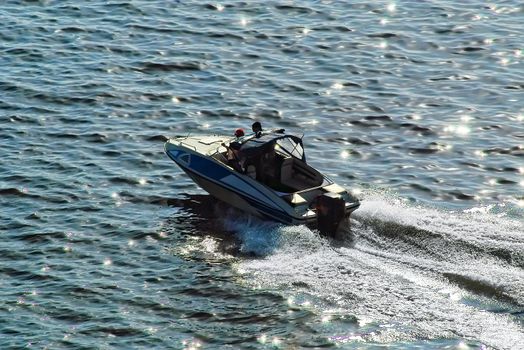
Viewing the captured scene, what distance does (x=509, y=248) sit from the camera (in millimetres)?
31531

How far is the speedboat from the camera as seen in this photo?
3375 cm

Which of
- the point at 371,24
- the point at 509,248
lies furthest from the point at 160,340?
the point at 371,24

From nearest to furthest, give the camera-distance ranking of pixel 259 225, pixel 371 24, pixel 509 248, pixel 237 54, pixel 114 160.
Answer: pixel 509 248, pixel 259 225, pixel 114 160, pixel 237 54, pixel 371 24

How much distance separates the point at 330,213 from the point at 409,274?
3.46 meters

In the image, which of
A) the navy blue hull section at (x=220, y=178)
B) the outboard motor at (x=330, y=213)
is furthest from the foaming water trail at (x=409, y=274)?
the navy blue hull section at (x=220, y=178)

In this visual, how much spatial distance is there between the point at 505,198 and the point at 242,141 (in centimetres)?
837

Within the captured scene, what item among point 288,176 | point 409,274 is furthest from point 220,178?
point 409,274

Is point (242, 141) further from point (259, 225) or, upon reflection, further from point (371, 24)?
point (371, 24)

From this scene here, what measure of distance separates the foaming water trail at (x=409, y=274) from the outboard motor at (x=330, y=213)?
0.45 m

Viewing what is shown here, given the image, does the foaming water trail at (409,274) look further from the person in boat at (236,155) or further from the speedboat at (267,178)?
the person in boat at (236,155)

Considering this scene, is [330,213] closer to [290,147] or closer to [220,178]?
[290,147]

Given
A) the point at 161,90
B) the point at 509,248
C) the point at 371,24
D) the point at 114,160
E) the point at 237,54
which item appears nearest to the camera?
the point at 509,248

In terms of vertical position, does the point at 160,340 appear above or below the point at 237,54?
below

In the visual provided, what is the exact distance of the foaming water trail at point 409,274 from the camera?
2839 centimetres
